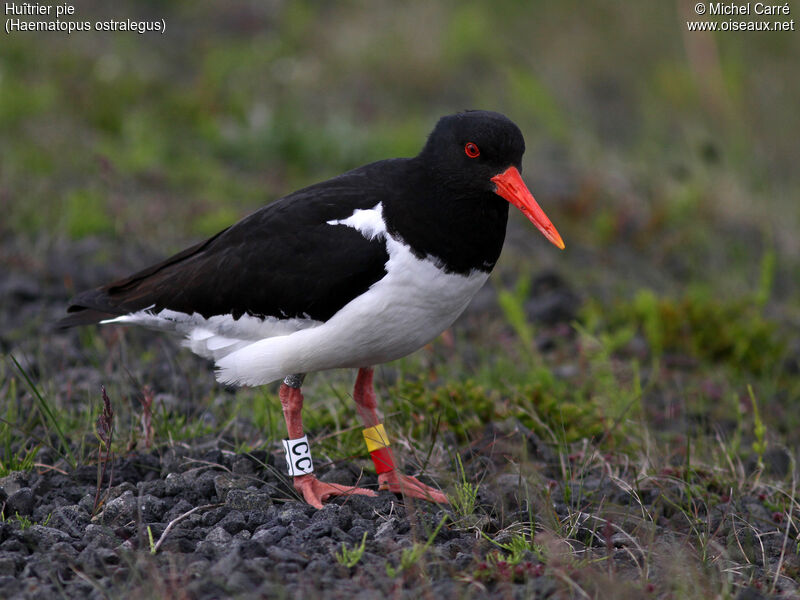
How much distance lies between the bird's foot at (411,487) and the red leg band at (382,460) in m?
0.03

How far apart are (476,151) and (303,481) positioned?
167 centimetres

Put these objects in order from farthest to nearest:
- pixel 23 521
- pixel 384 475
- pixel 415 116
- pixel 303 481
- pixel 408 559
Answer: pixel 415 116
pixel 384 475
pixel 303 481
pixel 23 521
pixel 408 559

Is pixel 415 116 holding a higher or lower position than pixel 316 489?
higher

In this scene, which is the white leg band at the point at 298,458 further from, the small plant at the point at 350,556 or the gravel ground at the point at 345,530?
the small plant at the point at 350,556

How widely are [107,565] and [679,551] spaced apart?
2.14m

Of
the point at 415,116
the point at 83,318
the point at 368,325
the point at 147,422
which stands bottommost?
the point at 147,422

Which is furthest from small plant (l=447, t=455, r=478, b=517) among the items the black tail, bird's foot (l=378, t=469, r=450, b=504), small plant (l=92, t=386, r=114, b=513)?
the black tail

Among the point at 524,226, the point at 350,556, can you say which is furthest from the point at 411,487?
the point at 524,226

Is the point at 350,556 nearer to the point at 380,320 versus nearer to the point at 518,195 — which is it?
the point at 380,320

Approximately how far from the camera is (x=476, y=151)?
4.49 m

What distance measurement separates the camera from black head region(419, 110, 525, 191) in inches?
176

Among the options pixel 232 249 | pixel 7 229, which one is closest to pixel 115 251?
pixel 7 229

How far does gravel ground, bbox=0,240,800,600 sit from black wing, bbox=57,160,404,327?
733 mm

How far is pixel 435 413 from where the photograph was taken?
527 cm
